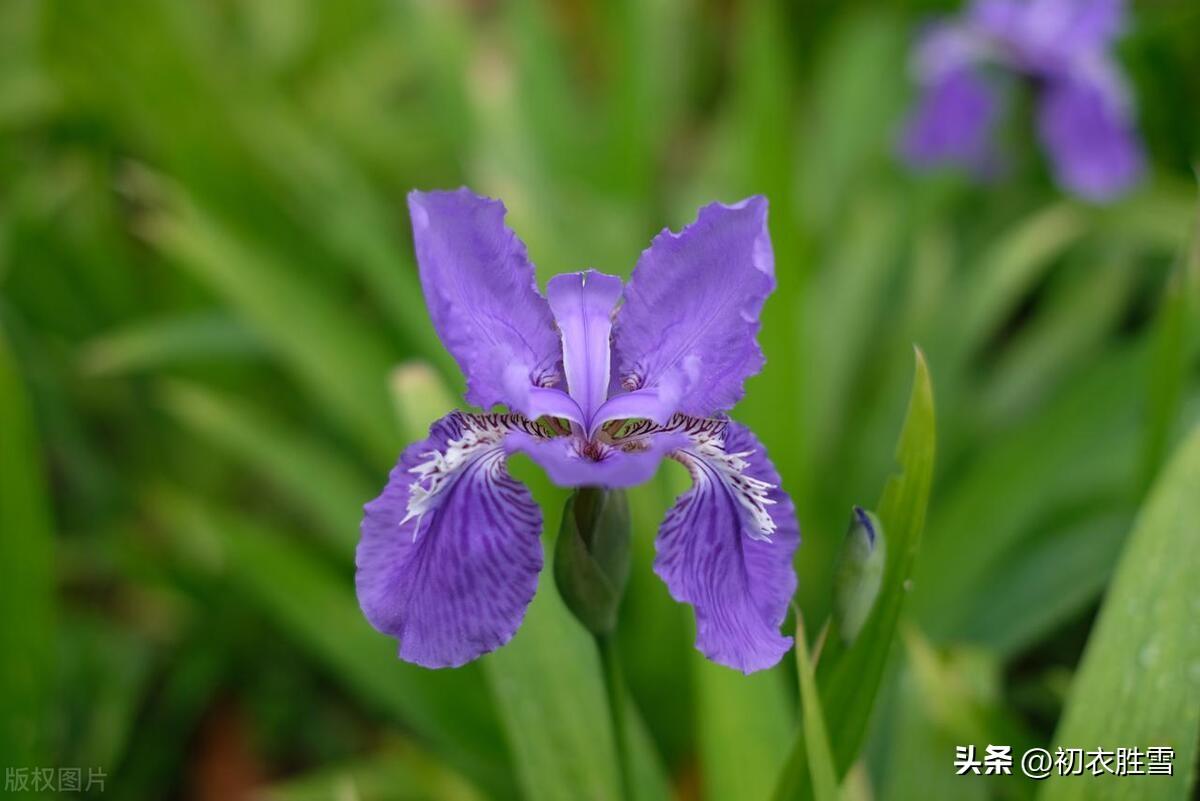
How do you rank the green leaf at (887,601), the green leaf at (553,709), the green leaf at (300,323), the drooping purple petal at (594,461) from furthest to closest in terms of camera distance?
the green leaf at (300,323), the green leaf at (553,709), the green leaf at (887,601), the drooping purple petal at (594,461)

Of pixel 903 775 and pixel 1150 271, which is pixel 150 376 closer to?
pixel 903 775

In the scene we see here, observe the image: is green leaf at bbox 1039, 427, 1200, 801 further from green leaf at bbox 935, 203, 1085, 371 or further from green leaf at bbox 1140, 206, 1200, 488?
green leaf at bbox 935, 203, 1085, 371

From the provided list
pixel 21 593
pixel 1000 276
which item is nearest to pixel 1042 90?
pixel 1000 276

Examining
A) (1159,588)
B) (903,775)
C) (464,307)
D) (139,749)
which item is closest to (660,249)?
(464,307)

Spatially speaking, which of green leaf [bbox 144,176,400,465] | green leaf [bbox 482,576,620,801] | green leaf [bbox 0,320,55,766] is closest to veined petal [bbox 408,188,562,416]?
green leaf [bbox 482,576,620,801]

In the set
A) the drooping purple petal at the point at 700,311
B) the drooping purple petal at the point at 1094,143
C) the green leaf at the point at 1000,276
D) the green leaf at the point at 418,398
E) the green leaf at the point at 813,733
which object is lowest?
the green leaf at the point at 813,733

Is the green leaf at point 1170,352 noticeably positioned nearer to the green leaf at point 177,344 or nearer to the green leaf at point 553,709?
the green leaf at point 553,709

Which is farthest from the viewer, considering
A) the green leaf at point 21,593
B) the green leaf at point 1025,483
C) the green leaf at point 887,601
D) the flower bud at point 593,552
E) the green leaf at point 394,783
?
the green leaf at point 1025,483

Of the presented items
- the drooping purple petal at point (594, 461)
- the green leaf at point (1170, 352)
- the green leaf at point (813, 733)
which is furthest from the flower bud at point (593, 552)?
the green leaf at point (1170, 352)
